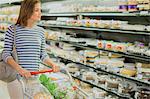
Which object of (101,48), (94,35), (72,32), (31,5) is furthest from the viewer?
(72,32)

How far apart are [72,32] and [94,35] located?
629 millimetres

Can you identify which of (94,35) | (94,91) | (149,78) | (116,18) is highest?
(116,18)

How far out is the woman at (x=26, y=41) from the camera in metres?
3.04

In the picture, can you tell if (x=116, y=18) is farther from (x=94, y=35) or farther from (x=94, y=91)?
(x=94, y=91)

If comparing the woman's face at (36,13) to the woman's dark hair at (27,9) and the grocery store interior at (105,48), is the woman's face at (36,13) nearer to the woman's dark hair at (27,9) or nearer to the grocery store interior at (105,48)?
the woman's dark hair at (27,9)

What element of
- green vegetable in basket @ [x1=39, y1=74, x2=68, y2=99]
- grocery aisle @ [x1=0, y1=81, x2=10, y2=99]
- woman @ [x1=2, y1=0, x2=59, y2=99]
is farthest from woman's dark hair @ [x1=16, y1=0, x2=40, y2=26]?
grocery aisle @ [x1=0, y1=81, x2=10, y2=99]

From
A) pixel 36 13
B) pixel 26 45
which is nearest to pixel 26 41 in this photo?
pixel 26 45

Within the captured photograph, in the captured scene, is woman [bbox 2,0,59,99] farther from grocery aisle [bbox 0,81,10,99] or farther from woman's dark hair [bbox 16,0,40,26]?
grocery aisle [bbox 0,81,10,99]

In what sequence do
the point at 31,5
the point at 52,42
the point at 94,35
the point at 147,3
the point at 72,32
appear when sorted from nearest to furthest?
the point at 31,5 < the point at 147,3 < the point at 94,35 < the point at 72,32 < the point at 52,42

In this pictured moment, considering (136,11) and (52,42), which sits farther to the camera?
(52,42)

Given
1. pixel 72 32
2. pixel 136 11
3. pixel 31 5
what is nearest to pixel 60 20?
pixel 72 32

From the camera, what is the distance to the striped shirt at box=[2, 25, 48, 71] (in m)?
3.07

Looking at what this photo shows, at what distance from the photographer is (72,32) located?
6465 mm

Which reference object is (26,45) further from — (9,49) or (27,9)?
(27,9)
